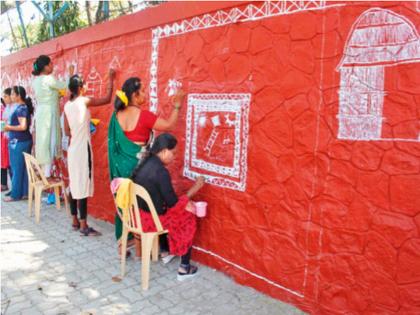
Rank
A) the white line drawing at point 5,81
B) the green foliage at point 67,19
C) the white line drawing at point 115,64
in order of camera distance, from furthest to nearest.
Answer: the green foliage at point 67,19 → the white line drawing at point 5,81 → the white line drawing at point 115,64

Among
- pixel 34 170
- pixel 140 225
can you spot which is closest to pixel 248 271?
pixel 140 225

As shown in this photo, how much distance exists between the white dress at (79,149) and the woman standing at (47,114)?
953mm

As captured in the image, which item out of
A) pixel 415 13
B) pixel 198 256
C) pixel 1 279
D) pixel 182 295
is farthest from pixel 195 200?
pixel 415 13

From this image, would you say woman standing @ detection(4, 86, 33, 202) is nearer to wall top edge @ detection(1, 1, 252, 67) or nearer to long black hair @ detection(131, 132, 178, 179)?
wall top edge @ detection(1, 1, 252, 67)

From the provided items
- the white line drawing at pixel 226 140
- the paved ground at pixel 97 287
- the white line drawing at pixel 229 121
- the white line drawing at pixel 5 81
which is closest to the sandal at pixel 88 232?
the paved ground at pixel 97 287

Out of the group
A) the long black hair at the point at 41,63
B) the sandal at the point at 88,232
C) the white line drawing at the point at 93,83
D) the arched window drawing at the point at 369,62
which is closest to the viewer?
the arched window drawing at the point at 369,62

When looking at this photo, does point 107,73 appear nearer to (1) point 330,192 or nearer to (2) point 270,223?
(2) point 270,223

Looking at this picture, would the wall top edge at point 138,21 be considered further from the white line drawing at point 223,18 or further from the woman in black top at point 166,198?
the woman in black top at point 166,198

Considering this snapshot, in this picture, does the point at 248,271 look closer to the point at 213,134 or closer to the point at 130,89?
the point at 213,134

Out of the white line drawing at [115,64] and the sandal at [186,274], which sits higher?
the white line drawing at [115,64]

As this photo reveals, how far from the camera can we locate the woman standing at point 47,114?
4.93 m

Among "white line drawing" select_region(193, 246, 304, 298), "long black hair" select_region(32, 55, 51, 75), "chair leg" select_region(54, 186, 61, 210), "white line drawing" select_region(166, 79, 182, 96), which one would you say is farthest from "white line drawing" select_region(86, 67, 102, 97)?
"white line drawing" select_region(193, 246, 304, 298)

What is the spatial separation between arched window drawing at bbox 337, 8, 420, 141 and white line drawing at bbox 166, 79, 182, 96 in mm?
1652

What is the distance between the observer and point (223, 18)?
3133 mm
